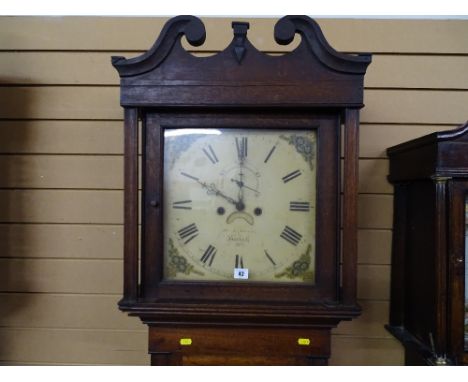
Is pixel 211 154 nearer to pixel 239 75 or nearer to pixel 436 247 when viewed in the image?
pixel 239 75

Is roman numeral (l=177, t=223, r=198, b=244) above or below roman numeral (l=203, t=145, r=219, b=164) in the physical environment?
below

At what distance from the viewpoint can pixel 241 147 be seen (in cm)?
94

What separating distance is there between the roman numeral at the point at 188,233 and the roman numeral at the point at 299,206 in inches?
8.8

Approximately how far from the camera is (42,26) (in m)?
1.21

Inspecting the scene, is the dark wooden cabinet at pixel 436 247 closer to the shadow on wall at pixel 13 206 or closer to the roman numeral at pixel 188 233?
the roman numeral at pixel 188 233

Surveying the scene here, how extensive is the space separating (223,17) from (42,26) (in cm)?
54

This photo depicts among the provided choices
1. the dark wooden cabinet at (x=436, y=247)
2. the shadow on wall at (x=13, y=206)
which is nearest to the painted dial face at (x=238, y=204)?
the dark wooden cabinet at (x=436, y=247)

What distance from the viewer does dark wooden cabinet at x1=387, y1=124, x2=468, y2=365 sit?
0.88 meters

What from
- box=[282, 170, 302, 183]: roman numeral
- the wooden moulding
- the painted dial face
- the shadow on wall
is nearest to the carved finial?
the wooden moulding

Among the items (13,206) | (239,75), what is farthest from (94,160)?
(239,75)

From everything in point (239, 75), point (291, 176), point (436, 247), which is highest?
point (239, 75)

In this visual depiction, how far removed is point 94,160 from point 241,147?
1.69 feet

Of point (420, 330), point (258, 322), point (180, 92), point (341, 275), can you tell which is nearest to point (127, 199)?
point (180, 92)

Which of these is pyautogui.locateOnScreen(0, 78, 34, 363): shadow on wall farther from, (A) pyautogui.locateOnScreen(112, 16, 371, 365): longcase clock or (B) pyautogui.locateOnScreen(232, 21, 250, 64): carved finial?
(B) pyautogui.locateOnScreen(232, 21, 250, 64): carved finial
